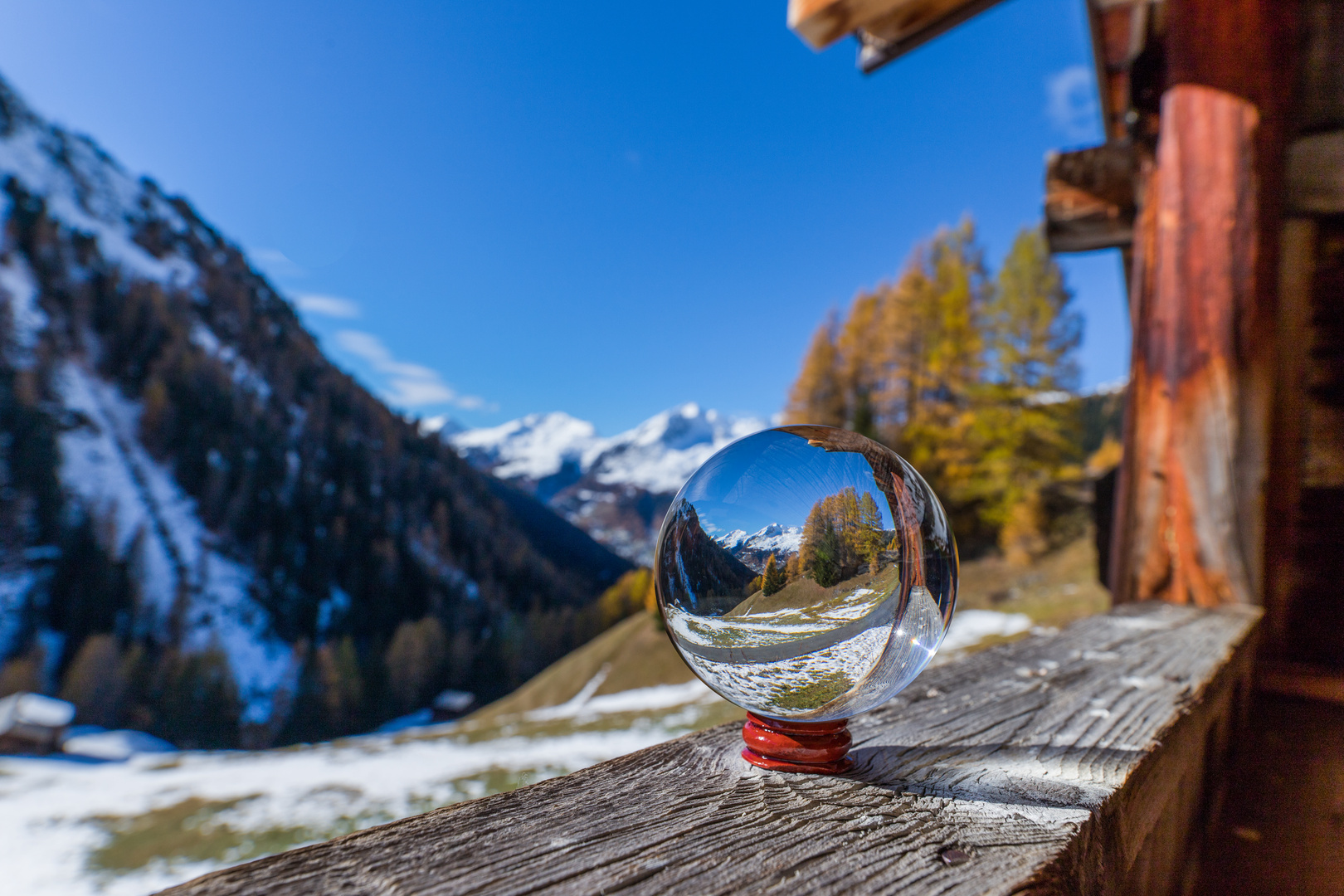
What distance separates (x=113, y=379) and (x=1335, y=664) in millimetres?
102527

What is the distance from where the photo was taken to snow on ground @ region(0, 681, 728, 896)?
326 inches

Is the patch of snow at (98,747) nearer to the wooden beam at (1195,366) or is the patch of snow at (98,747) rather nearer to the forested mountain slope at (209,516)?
the forested mountain slope at (209,516)

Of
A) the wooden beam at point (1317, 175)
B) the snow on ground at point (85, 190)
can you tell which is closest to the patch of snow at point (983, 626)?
the wooden beam at point (1317, 175)

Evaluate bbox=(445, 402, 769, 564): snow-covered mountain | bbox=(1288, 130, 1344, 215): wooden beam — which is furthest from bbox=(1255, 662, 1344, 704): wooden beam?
bbox=(445, 402, 769, 564): snow-covered mountain

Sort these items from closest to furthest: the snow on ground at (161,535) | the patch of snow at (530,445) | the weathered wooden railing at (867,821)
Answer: the weathered wooden railing at (867,821) < the snow on ground at (161,535) < the patch of snow at (530,445)

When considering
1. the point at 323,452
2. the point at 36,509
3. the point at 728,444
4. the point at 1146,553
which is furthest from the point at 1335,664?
the point at 323,452

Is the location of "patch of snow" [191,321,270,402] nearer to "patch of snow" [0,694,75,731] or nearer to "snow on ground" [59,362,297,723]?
"snow on ground" [59,362,297,723]

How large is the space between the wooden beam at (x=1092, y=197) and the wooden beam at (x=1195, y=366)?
453 millimetres

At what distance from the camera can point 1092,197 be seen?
300 centimetres

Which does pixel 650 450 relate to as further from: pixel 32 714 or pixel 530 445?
pixel 32 714

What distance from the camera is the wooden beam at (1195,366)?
2.11 metres

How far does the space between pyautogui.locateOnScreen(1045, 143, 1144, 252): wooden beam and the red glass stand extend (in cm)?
304

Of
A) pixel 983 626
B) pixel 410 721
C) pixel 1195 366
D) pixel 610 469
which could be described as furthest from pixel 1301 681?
pixel 610 469

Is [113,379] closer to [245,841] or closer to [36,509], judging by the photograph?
[36,509]
